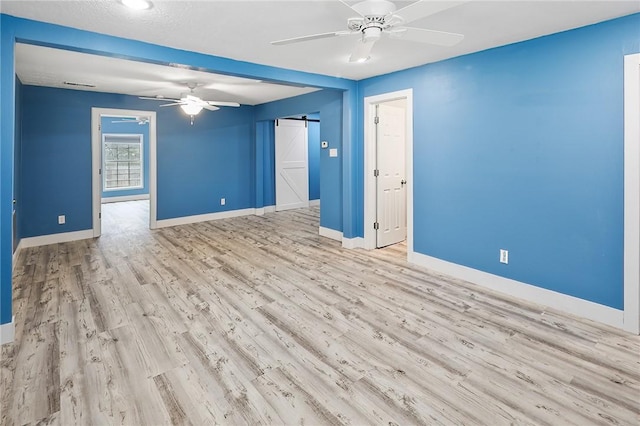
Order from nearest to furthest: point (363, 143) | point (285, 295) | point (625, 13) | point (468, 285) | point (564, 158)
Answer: point (625, 13), point (564, 158), point (285, 295), point (468, 285), point (363, 143)

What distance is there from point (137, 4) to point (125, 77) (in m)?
2.82

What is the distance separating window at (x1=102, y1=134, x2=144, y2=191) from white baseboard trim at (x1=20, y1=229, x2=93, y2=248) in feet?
17.0

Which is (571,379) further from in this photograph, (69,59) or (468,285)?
(69,59)

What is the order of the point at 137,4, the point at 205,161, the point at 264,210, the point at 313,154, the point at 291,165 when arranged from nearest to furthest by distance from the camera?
the point at 137,4
the point at 205,161
the point at 264,210
the point at 291,165
the point at 313,154

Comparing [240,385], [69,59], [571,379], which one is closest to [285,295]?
[240,385]

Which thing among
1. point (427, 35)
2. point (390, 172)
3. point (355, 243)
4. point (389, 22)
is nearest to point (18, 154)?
point (355, 243)

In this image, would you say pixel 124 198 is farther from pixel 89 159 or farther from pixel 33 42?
pixel 33 42

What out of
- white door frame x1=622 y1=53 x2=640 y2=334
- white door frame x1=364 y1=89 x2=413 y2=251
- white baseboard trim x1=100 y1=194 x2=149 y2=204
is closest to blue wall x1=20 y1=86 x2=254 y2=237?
white door frame x1=364 y1=89 x2=413 y2=251

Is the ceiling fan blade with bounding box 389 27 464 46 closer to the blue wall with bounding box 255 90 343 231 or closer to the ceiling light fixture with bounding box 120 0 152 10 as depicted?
the ceiling light fixture with bounding box 120 0 152 10

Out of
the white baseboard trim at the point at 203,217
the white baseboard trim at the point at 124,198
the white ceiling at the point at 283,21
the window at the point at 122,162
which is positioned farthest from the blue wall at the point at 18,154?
the window at the point at 122,162

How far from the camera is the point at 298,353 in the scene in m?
2.44

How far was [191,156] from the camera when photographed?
7098mm

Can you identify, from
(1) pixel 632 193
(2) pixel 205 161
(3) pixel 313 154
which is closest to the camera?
(1) pixel 632 193

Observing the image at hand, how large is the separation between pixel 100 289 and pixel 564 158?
15.0ft
